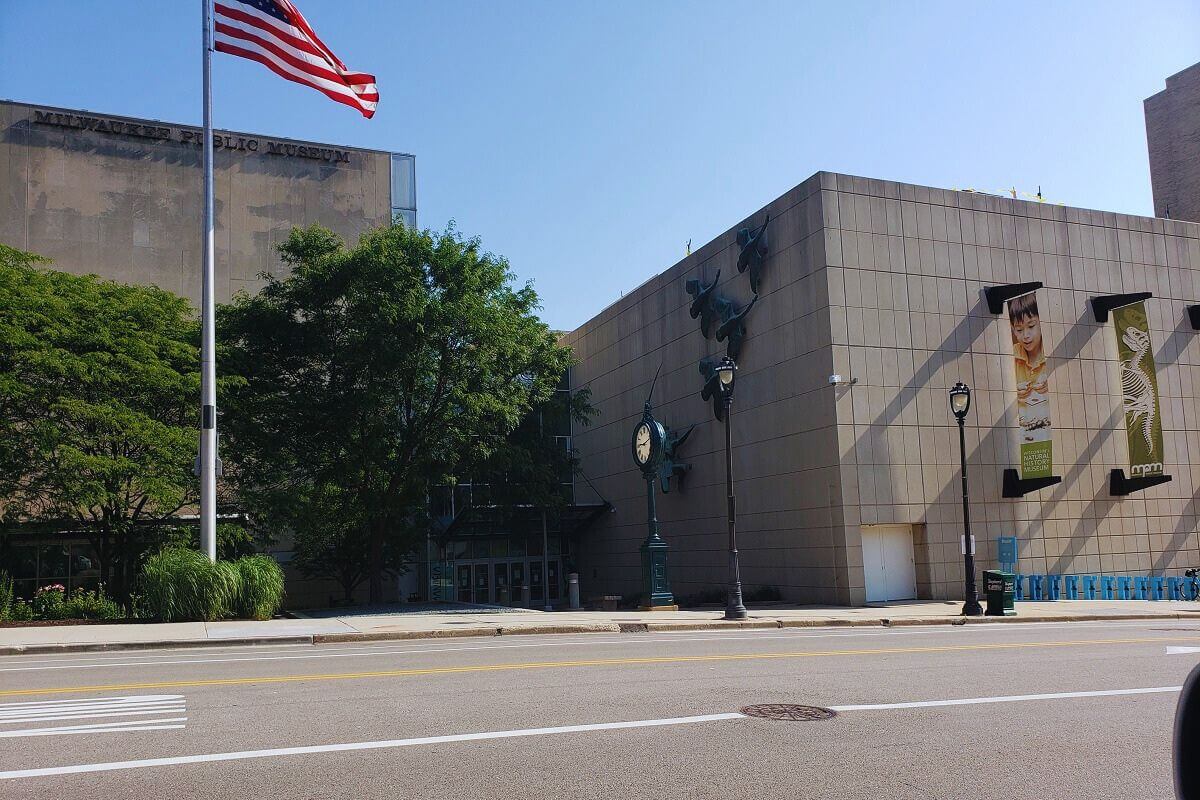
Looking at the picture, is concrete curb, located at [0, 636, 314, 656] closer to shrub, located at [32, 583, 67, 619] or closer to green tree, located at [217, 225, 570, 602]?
shrub, located at [32, 583, 67, 619]

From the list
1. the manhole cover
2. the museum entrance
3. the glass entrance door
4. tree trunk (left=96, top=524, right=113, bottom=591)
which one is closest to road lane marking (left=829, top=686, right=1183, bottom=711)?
the manhole cover

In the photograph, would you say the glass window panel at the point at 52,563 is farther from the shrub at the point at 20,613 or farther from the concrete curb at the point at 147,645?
the concrete curb at the point at 147,645

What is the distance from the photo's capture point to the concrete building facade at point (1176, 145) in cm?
6172

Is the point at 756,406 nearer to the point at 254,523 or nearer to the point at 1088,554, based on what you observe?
the point at 1088,554

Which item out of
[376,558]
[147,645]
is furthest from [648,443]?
[147,645]

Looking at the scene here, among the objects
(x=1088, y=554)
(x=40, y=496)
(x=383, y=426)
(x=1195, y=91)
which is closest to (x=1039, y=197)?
(x=1088, y=554)

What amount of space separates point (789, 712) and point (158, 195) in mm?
39977

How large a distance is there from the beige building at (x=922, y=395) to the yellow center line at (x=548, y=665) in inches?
483

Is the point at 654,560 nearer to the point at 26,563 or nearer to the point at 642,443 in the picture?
the point at 642,443

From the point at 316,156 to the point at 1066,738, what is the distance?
42.0 m

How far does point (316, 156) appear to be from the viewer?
145ft

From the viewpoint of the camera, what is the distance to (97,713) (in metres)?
9.04

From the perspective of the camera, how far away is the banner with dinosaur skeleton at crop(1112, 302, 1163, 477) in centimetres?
3262

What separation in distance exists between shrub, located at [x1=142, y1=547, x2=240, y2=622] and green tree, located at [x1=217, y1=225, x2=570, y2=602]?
6.52m
